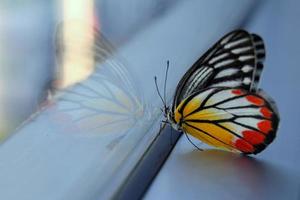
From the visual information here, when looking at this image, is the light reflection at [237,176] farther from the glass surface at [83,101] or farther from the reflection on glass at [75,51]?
the reflection on glass at [75,51]

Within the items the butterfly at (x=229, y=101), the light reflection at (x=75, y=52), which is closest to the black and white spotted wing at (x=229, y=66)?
the butterfly at (x=229, y=101)

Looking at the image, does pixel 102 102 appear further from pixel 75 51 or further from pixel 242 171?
pixel 242 171

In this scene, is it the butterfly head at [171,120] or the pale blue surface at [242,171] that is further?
the butterfly head at [171,120]

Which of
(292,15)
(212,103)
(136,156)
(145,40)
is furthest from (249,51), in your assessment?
(292,15)

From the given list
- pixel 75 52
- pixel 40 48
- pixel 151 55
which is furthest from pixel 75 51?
pixel 151 55

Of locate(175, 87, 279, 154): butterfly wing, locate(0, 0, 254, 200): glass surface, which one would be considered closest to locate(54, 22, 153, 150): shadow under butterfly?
locate(0, 0, 254, 200): glass surface

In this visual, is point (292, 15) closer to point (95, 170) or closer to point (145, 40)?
point (145, 40)
